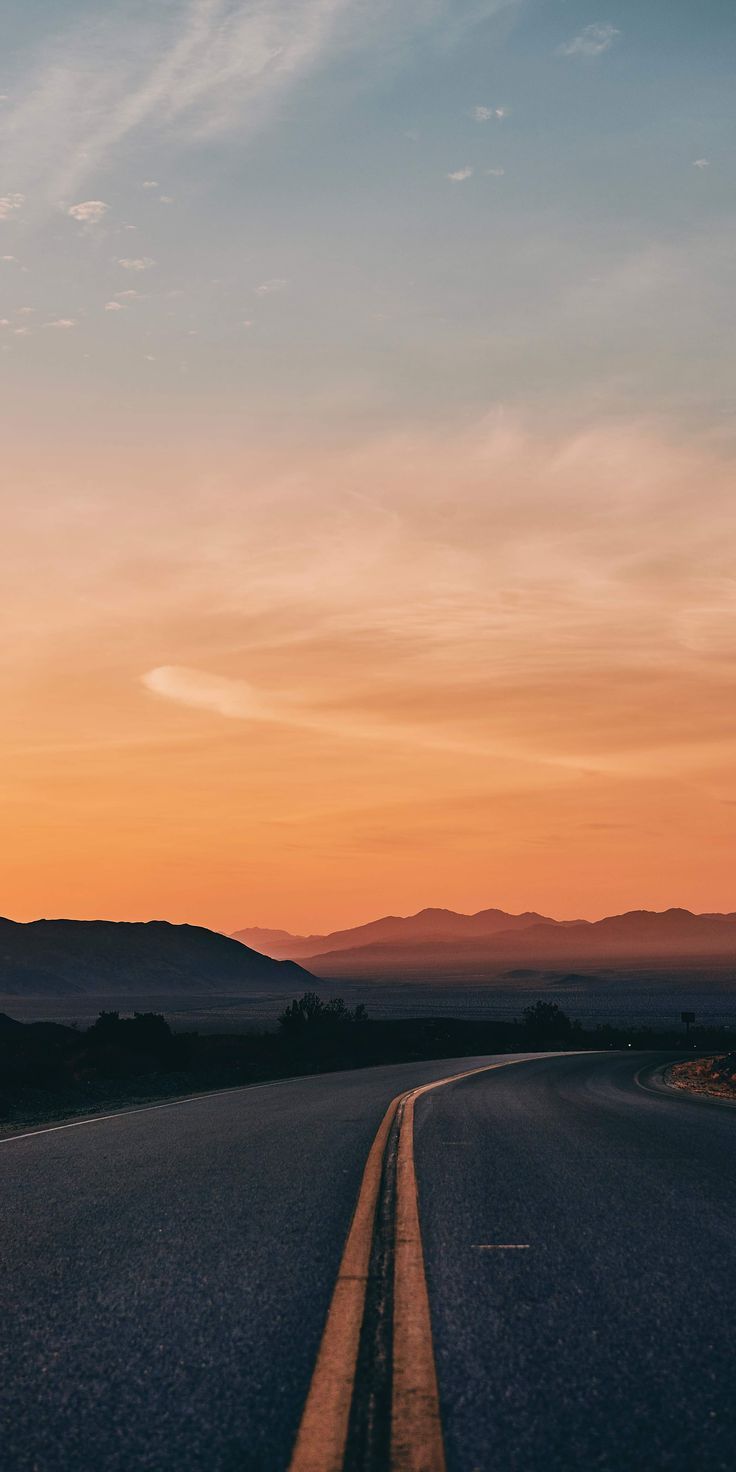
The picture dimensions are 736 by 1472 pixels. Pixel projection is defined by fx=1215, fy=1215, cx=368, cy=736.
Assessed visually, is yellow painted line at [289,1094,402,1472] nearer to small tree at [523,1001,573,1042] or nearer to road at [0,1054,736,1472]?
road at [0,1054,736,1472]

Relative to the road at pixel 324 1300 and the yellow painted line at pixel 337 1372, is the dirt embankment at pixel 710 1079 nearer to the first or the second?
the road at pixel 324 1300

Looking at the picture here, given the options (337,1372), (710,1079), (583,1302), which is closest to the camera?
(337,1372)

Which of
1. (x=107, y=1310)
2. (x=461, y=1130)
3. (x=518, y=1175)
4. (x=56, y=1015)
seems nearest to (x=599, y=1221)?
(x=518, y=1175)

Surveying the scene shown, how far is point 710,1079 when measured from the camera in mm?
34156

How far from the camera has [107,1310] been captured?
16.7 ft

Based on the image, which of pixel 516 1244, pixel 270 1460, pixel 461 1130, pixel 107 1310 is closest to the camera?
pixel 270 1460

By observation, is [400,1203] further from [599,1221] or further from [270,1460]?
[270,1460]

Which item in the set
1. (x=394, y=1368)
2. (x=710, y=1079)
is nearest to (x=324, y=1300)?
(x=394, y=1368)

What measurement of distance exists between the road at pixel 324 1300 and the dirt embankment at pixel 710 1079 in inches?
747

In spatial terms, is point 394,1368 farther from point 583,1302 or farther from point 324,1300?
point 583,1302

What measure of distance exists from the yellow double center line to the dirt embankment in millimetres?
21597

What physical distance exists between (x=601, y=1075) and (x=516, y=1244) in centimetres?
2417

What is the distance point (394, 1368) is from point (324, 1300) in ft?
3.43

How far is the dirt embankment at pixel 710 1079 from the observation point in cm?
2931
